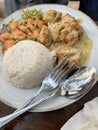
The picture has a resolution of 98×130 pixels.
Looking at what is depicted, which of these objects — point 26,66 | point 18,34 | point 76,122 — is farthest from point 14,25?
point 76,122

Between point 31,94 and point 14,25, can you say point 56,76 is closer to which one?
point 31,94

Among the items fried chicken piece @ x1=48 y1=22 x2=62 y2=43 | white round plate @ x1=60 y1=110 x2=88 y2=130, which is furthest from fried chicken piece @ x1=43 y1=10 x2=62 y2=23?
white round plate @ x1=60 y1=110 x2=88 y2=130

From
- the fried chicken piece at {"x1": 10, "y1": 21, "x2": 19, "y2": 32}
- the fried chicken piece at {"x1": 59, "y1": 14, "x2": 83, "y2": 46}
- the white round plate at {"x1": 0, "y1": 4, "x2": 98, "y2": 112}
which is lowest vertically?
the white round plate at {"x1": 0, "y1": 4, "x2": 98, "y2": 112}

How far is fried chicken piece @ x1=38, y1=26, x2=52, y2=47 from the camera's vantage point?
1091 mm

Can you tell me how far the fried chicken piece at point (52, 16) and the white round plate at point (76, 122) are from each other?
1.58 ft

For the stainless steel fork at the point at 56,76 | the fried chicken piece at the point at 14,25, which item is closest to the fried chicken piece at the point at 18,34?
the fried chicken piece at the point at 14,25

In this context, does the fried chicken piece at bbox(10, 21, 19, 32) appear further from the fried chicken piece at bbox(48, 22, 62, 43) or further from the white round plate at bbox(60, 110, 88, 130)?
the white round plate at bbox(60, 110, 88, 130)

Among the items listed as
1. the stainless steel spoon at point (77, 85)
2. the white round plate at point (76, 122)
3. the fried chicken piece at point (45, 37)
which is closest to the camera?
the white round plate at point (76, 122)

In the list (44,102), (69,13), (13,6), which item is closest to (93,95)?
(44,102)

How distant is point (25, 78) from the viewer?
37.6 inches

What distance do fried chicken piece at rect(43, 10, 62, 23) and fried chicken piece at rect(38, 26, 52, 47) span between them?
7 cm

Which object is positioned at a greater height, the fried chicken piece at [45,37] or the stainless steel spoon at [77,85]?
the fried chicken piece at [45,37]

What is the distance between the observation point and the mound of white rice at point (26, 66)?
95 cm

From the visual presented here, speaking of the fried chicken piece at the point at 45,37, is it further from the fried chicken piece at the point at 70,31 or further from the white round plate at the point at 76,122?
the white round plate at the point at 76,122
